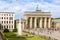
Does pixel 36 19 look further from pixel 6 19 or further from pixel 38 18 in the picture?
pixel 6 19

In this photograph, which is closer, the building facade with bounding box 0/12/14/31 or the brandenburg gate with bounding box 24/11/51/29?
the building facade with bounding box 0/12/14/31

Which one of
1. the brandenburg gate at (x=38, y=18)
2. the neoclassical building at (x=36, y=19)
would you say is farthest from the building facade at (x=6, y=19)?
the brandenburg gate at (x=38, y=18)

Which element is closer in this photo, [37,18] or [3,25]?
[3,25]

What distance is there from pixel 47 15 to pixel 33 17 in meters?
6.17

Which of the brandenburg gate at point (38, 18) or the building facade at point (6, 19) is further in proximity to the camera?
the brandenburg gate at point (38, 18)

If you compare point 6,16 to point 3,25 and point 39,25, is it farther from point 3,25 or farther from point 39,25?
point 39,25

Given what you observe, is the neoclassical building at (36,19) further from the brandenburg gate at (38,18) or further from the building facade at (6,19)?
the building facade at (6,19)

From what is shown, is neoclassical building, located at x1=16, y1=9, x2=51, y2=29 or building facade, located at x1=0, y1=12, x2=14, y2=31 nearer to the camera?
building facade, located at x1=0, y1=12, x2=14, y2=31

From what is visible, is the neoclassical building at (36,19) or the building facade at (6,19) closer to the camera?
the building facade at (6,19)

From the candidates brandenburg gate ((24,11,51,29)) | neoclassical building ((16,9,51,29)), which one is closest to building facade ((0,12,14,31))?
neoclassical building ((16,9,51,29))

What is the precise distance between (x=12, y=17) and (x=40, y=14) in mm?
12854

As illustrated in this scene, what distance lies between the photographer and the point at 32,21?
110 meters

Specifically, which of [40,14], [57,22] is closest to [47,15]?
[40,14]

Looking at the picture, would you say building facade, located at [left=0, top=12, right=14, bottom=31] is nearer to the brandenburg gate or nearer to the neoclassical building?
the neoclassical building
